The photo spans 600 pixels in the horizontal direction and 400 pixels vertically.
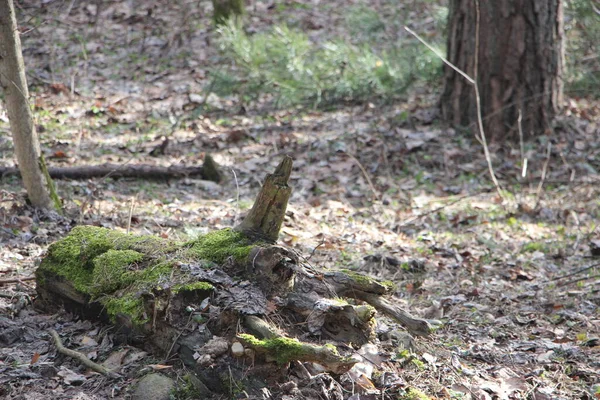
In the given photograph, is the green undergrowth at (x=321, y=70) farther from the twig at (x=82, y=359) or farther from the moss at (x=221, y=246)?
the twig at (x=82, y=359)

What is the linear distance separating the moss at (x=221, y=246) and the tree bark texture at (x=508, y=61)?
190 inches

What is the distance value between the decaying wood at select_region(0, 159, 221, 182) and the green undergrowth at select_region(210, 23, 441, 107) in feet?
7.05

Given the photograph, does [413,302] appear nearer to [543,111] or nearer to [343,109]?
[543,111]

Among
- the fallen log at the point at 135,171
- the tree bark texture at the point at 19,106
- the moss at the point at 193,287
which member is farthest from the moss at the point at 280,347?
the fallen log at the point at 135,171

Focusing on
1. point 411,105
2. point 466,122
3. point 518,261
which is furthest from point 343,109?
point 518,261

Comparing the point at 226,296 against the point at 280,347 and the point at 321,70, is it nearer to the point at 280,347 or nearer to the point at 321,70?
the point at 280,347

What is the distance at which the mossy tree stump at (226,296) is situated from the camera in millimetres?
3051

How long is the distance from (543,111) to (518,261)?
10.0 feet

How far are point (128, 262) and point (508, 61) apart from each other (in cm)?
570

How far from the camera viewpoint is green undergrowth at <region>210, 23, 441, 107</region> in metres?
8.66

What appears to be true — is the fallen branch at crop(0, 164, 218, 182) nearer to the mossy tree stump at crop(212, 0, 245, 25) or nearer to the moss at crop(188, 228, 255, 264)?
the moss at crop(188, 228, 255, 264)

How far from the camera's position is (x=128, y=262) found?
11.8 ft

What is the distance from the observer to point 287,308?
11.0 feet

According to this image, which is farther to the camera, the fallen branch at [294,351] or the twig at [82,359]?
the twig at [82,359]
